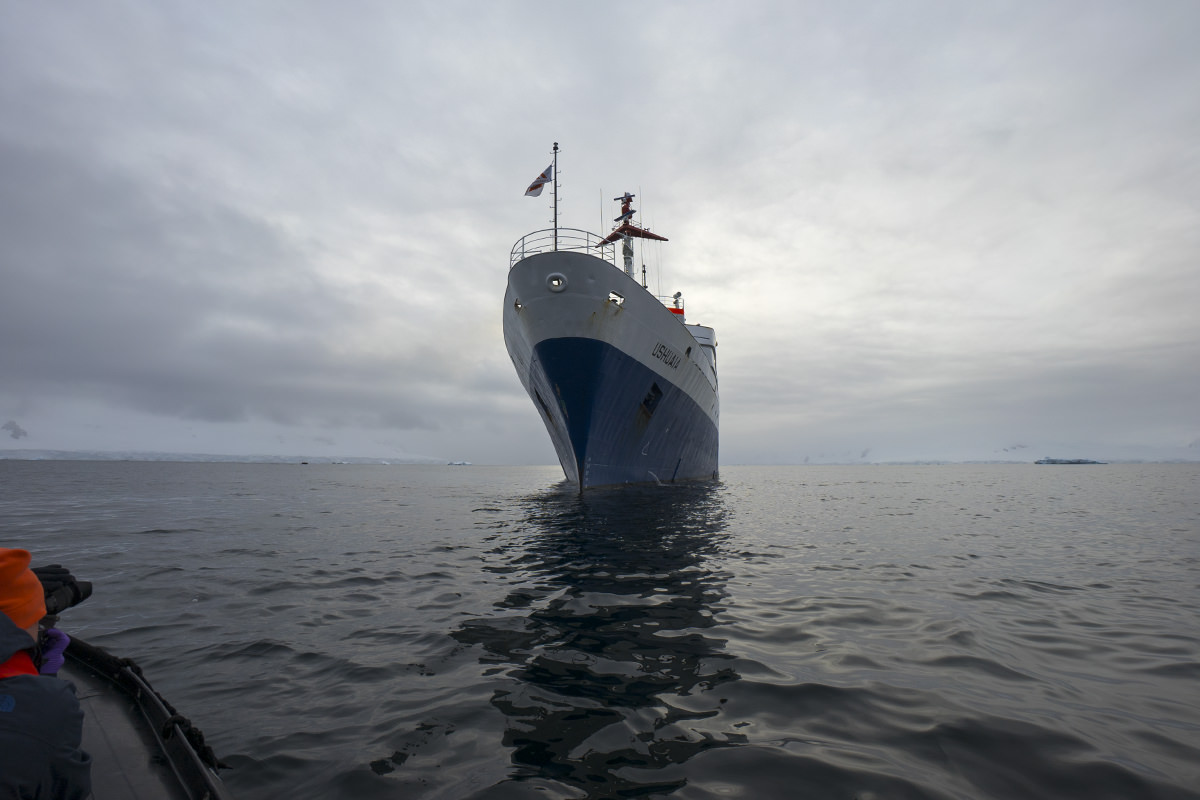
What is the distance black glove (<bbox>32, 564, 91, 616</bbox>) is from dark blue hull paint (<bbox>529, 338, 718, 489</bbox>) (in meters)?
17.6

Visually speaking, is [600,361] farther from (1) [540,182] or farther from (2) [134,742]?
(2) [134,742]

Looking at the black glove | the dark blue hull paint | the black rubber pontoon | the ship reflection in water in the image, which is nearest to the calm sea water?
the ship reflection in water

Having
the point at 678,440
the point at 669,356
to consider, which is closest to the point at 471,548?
the point at 669,356

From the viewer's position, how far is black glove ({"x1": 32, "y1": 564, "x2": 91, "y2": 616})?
2.77 m

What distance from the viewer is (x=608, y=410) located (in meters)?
22.0

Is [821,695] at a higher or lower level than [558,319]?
lower

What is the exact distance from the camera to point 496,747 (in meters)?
3.60

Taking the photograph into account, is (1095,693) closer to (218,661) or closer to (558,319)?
(218,661)

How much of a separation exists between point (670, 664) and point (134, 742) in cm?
402

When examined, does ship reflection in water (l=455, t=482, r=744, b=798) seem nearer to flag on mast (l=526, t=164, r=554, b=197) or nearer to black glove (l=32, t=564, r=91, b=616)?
black glove (l=32, t=564, r=91, b=616)

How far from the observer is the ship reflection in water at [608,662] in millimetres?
3410

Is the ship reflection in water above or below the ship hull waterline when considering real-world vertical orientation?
below

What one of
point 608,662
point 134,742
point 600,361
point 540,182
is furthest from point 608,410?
point 134,742

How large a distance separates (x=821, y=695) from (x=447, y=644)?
3847mm
